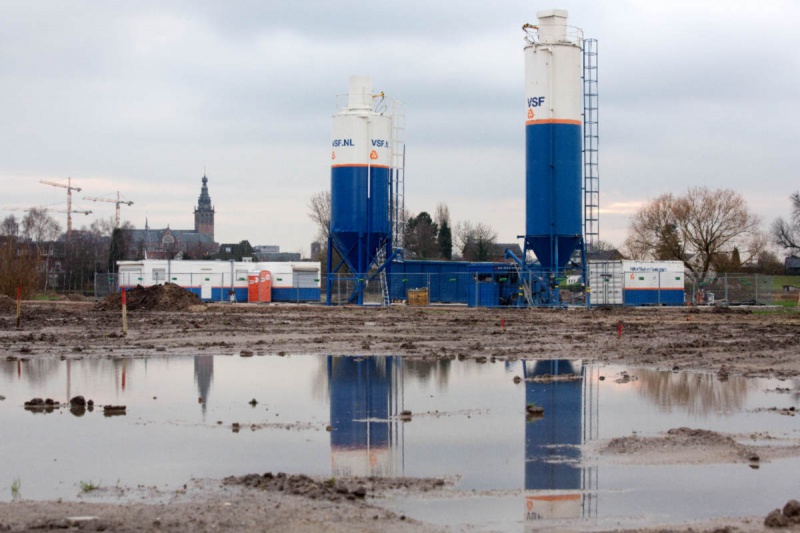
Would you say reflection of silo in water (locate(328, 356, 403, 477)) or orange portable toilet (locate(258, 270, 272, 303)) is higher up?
orange portable toilet (locate(258, 270, 272, 303))

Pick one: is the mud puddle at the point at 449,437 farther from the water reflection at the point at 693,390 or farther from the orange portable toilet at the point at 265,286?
the orange portable toilet at the point at 265,286

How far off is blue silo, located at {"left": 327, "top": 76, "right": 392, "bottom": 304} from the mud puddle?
39946 millimetres

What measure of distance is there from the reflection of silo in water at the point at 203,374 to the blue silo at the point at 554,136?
107ft

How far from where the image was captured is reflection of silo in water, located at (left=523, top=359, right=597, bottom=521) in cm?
1037

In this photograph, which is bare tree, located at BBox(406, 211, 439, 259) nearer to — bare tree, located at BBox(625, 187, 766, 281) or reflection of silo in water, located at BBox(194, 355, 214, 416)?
bare tree, located at BBox(625, 187, 766, 281)

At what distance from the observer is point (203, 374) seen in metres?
22.5

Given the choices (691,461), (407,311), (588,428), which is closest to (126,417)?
(588,428)

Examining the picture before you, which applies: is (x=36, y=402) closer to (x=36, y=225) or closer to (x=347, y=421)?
(x=347, y=421)

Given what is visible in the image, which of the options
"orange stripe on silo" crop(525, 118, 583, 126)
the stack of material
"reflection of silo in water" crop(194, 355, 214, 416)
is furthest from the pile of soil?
the stack of material

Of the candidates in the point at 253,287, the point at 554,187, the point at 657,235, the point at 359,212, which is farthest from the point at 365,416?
the point at 657,235

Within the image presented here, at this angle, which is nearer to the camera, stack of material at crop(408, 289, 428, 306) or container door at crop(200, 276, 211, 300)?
stack of material at crop(408, 289, 428, 306)

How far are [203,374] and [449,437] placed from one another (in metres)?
9.49

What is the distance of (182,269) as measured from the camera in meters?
71.5

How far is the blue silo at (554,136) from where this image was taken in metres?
56.5
